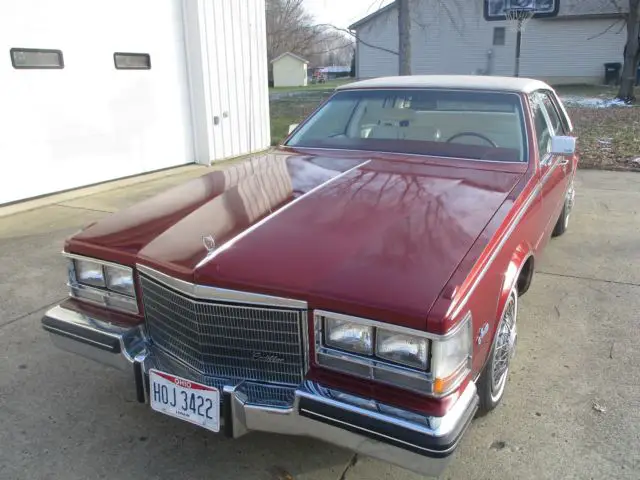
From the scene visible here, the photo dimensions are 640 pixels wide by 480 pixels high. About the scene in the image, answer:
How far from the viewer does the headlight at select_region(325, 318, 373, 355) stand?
1881mm

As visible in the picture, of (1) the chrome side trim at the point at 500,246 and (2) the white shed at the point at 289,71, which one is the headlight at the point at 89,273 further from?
(2) the white shed at the point at 289,71

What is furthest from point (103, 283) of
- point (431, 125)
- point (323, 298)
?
point (431, 125)

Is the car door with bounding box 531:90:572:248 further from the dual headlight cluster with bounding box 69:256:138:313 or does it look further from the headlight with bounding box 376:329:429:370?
the dual headlight cluster with bounding box 69:256:138:313

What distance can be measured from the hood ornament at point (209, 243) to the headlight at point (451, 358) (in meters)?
0.95

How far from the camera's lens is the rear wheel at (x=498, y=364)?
236cm

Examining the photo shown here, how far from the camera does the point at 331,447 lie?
2.42 metres

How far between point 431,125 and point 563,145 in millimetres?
822

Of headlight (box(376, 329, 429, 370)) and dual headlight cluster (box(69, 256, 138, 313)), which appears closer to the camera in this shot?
headlight (box(376, 329, 429, 370))

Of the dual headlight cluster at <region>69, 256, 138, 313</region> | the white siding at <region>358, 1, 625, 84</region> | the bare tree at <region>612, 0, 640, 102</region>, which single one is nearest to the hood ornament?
the dual headlight cluster at <region>69, 256, 138, 313</region>

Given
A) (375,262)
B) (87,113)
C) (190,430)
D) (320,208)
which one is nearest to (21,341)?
(190,430)

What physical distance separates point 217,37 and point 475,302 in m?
7.68

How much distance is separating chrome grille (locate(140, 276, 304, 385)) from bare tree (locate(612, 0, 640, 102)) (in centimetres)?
1864

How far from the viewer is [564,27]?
88.1 feet

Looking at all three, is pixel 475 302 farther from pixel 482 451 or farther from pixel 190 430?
pixel 190 430
